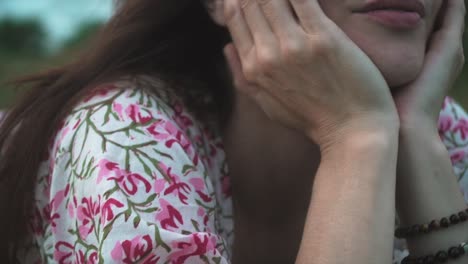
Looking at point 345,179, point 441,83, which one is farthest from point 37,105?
point 441,83

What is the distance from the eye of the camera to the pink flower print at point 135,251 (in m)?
1.54

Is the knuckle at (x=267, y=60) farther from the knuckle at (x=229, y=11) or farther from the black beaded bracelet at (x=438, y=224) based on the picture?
the black beaded bracelet at (x=438, y=224)

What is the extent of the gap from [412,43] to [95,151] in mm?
742

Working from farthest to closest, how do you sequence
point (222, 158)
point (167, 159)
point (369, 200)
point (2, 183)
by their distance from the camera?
point (222, 158) → point (2, 183) → point (167, 159) → point (369, 200)

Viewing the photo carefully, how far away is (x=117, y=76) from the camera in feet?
6.41

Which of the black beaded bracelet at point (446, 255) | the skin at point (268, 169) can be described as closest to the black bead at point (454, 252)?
the black beaded bracelet at point (446, 255)

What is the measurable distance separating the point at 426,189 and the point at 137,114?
0.66 m

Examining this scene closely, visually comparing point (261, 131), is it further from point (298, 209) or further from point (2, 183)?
point (2, 183)

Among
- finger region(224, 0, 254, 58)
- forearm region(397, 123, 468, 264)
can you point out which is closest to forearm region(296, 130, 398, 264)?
forearm region(397, 123, 468, 264)

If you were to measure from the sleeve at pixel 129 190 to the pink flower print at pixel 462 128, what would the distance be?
2.98 feet

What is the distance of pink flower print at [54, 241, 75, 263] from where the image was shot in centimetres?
175

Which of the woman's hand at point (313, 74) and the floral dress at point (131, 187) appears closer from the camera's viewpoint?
the floral dress at point (131, 187)

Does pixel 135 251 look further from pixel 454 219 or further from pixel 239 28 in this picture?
pixel 454 219

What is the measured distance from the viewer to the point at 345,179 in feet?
5.42
